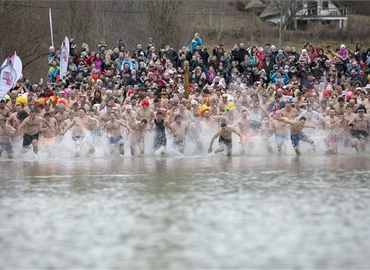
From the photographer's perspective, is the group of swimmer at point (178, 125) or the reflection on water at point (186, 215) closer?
the reflection on water at point (186, 215)

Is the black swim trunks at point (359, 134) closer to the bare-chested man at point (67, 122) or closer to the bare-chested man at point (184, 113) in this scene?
the bare-chested man at point (184, 113)

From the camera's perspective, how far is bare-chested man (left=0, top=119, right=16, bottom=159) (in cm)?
2292

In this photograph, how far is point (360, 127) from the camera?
23.3 m

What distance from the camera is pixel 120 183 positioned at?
739 inches

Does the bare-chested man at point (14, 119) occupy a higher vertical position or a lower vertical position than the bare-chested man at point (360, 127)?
higher

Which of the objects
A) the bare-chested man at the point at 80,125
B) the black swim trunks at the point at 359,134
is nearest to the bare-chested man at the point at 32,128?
the bare-chested man at the point at 80,125

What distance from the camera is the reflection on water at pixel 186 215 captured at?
12219mm

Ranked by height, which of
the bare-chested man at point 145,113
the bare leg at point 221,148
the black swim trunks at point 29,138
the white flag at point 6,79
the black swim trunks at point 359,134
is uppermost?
the white flag at point 6,79

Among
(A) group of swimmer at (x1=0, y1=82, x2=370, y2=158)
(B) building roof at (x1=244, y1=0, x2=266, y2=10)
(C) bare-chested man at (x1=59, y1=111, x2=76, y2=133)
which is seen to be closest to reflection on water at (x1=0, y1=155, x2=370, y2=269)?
(A) group of swimmer at (x1=0, y1=82, x2=370, y2=158)

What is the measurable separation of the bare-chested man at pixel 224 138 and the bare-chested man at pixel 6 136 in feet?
14.5

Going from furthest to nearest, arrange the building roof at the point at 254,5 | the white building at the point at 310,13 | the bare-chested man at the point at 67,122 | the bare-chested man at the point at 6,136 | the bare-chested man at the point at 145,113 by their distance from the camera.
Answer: the building roof at the point at 254,5, the white building at the point at 310,13, the bare-chested man at the point at 145,113, the bare-chested man at the point at 67,122, the bare-chested man at the point at 6,136

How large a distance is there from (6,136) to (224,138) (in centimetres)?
487

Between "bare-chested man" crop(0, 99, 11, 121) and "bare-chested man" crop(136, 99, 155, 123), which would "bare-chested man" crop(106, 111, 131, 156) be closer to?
"bare-chested man" crop(136, 99, 155, 123)

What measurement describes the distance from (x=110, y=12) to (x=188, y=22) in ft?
33.8
